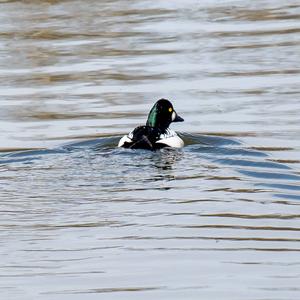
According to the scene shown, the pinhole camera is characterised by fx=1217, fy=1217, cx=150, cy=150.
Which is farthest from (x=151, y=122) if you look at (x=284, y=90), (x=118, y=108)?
(x=284, y=90)

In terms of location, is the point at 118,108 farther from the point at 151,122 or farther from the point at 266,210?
the point at 266,210

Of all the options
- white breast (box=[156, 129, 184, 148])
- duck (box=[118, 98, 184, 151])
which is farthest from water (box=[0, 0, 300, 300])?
duck (box=[118, 98, 184, 151])

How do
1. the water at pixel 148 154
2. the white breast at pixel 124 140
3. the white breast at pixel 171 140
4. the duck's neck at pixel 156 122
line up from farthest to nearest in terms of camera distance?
the duck's neck at pixel 156 122, the white breast at pixel 171 140, the white breast at pixel 124 140, the water at pixel 148 154

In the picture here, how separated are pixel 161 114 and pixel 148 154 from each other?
1.20 metres

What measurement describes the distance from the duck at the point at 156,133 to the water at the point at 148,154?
20 cm

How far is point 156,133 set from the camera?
12773mm

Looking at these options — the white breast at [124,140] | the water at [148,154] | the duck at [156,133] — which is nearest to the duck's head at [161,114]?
the duck at [156,133]

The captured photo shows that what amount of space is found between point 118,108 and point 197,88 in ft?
4.05

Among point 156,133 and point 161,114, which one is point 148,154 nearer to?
point 156,133

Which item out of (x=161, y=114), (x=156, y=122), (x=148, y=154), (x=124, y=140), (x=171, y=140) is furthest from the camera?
(x=161, y=114)

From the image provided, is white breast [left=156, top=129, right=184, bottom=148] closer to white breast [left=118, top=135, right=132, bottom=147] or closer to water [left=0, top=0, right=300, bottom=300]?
water [left=0, top=0, right=300, bottom=300]

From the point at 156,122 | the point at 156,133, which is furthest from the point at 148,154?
the point at 156,122

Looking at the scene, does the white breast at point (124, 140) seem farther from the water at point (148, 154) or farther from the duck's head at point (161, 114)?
the duck's head at point (161, 114)

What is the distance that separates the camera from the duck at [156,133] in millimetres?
12375
